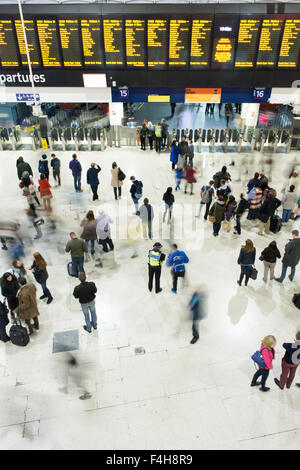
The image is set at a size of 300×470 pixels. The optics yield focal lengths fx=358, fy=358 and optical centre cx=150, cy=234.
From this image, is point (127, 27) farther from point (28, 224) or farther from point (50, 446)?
point (50, 446)

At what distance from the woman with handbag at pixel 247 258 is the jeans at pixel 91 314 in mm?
3123

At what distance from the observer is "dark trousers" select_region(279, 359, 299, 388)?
5.36m

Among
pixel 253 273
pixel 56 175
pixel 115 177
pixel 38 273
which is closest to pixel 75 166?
pixel 115 177

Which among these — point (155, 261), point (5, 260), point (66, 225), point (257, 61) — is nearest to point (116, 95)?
point (257, 61)

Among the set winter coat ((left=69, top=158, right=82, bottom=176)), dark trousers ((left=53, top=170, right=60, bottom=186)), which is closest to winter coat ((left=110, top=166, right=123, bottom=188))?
winter coat ((left=69, top=158, right=82, bottom=176))

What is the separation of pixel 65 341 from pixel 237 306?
11.3 ft

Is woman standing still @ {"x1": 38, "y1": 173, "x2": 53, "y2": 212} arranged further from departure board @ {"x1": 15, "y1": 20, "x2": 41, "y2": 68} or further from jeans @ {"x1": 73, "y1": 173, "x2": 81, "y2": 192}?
departure board @ {"x1": 15, "y1": 20, "x2": 41, "y2": 68}

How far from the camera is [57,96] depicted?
47.3ft

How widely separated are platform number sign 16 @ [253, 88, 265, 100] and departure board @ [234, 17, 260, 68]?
37.5 inches

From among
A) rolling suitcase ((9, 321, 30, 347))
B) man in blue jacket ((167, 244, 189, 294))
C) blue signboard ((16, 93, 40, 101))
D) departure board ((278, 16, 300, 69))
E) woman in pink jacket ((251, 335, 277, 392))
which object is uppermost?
departure board ((278, 16, 300, 69))

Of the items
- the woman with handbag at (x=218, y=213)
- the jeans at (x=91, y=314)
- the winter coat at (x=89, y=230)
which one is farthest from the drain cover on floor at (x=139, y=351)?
the woman with handbag at (x=218, y=213)

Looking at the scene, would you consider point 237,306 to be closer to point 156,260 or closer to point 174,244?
point 174,244

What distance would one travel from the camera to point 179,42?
1307 centimetres
